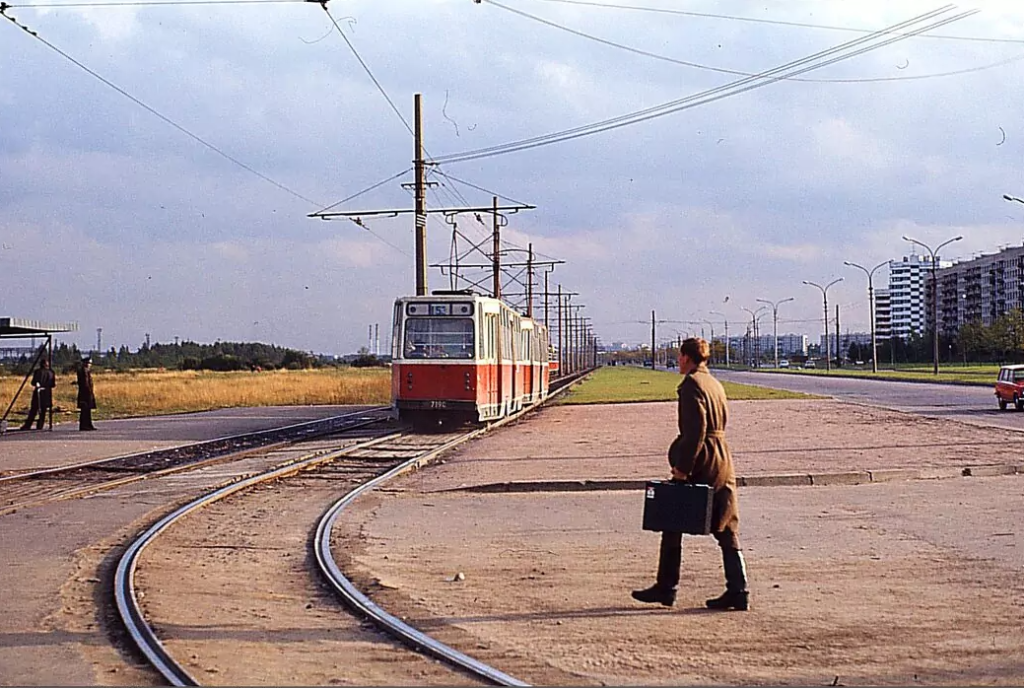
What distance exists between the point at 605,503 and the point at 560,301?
85729 mm

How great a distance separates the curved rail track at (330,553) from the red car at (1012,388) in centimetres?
1867

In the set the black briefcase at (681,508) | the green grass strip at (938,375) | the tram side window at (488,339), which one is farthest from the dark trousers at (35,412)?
the green grass strip at (938,375)

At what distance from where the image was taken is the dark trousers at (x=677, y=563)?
815 cm

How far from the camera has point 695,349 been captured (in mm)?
8383

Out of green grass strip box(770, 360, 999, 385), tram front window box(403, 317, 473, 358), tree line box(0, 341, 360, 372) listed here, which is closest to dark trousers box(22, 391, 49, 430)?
tram front window box(403, 317, 473, 358)

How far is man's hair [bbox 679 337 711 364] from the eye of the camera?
27.3 ft

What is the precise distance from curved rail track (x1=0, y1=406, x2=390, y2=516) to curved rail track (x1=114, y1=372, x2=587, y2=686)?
1.80 meters

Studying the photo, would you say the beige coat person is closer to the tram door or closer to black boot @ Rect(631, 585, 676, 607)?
black boot @ Rect(631, 585, 676, 607)

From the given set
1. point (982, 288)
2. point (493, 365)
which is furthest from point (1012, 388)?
point (982, 288)

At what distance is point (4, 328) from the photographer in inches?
1123

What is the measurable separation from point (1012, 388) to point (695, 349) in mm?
29853

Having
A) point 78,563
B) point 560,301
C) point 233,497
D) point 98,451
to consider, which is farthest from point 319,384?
point 78,563

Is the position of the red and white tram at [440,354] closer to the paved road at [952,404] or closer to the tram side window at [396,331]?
the tram side window at [396,331]

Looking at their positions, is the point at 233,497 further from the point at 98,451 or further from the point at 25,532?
the point at 98,451
